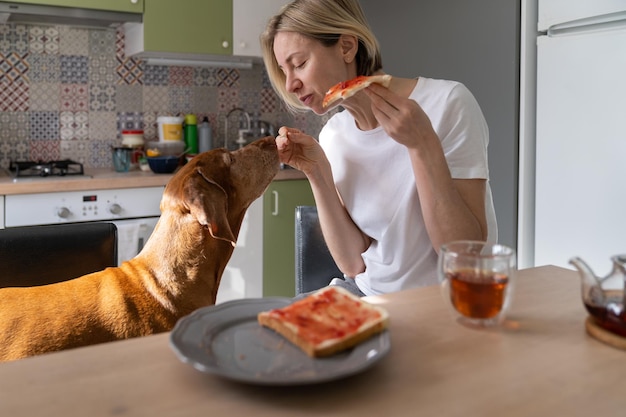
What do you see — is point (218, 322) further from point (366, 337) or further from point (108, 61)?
point (108, 61)

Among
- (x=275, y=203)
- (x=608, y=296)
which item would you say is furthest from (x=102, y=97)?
(x=608, y=296)

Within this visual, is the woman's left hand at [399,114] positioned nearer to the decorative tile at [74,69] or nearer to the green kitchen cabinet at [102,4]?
the green kitchen cabinet at [102,4]

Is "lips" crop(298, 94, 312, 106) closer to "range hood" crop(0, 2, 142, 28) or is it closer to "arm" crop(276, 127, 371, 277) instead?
"arm" crop(276, 127, 371, 277)

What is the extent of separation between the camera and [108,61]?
3842 mm

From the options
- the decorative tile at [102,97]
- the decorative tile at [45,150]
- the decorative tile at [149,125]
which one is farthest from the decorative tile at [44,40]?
the decorative tile at [149,125]

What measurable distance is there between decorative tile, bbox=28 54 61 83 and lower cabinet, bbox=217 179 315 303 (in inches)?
51.7

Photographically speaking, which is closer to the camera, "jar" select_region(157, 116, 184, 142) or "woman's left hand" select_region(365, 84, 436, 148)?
"woman's left hand" select_region(365, 84, 436, 148)

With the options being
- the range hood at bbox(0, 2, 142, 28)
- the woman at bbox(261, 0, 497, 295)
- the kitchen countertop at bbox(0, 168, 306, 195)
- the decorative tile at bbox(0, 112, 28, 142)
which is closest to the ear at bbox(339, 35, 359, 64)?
the woman at bbox(261, 0, 497, 295)

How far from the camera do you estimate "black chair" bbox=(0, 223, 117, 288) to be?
168 centimetres

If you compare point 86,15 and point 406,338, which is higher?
point 86,15

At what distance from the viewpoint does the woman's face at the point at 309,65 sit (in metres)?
1.93

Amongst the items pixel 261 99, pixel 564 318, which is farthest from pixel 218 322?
pixel 261 99

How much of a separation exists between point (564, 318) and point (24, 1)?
300 centimetres

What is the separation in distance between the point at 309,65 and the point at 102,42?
7.48 feet
